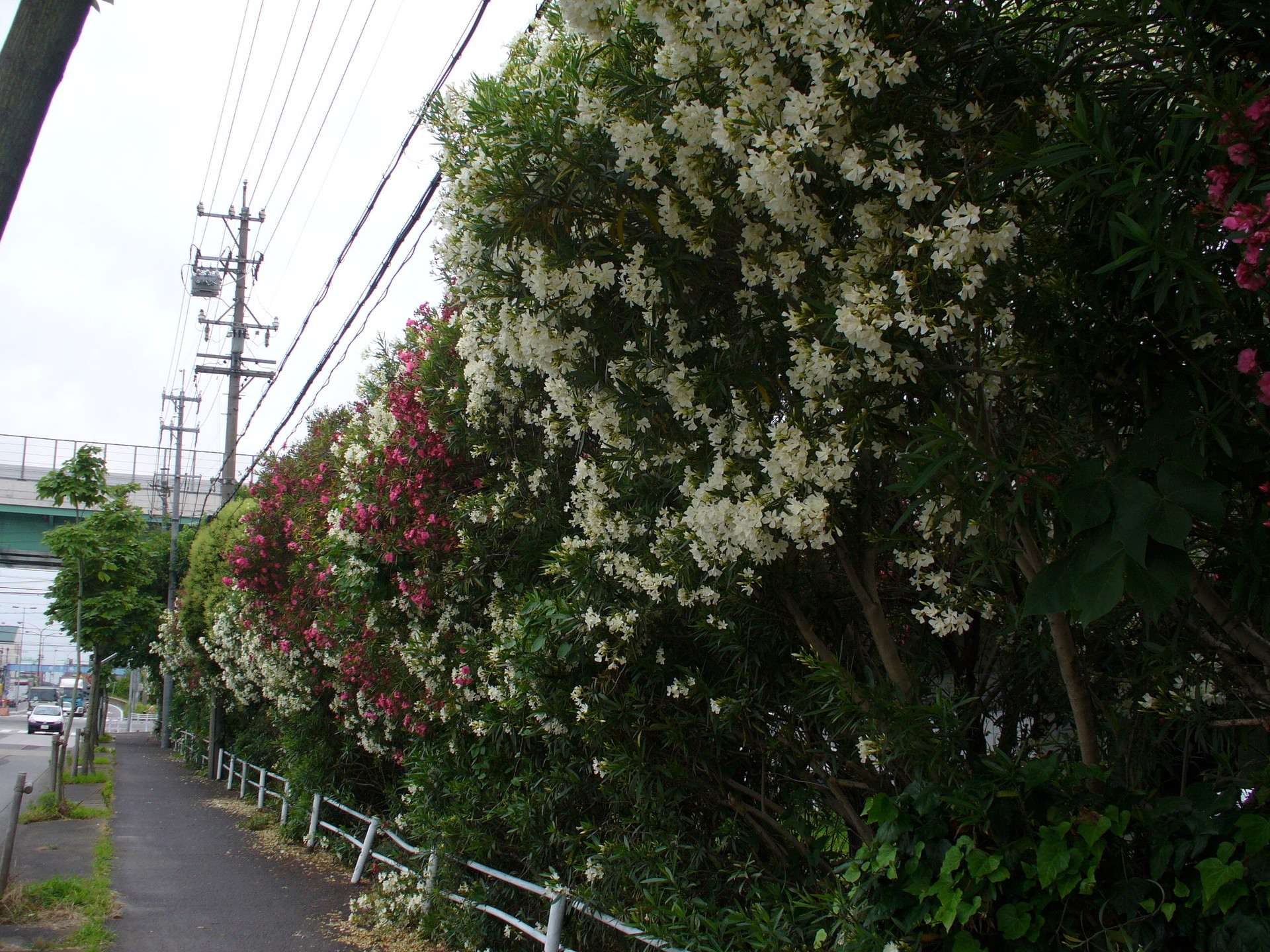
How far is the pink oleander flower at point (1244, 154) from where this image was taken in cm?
199

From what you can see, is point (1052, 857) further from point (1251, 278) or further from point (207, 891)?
point (207, 891)

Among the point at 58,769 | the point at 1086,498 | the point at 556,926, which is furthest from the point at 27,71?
the point at 58,769

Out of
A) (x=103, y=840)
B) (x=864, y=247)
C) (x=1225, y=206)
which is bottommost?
(x=103, y=840)

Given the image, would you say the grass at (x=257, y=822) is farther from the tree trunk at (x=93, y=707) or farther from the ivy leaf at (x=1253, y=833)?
the ivy leaf at (x=1253, y=833)

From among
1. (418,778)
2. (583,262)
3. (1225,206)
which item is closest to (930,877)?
(1225,206)

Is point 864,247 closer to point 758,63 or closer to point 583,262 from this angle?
point 758,63

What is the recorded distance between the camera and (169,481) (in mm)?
37125

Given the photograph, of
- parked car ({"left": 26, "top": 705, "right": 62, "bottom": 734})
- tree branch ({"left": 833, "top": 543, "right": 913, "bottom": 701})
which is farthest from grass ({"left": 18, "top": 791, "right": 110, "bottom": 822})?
parked car ({"left": 26, "top": 705, "right": 62, "bottom": 734})

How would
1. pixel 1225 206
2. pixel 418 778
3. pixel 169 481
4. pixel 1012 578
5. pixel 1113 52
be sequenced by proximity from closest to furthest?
1. pixel 1225 206
2. pixel 1113 52
3. pixel 1012 578
4. pixel 418 778
5. pixel 169 481

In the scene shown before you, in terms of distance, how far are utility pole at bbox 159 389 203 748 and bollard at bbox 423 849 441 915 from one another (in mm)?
20533

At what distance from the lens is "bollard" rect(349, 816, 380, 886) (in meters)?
9.73

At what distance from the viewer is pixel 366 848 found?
977 cm

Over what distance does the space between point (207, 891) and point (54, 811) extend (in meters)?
6.21

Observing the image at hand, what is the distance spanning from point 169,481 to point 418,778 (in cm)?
3412
